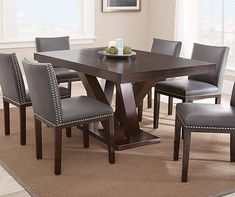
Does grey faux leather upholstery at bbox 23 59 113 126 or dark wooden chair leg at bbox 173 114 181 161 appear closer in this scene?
grey faux leather upholstery at bbox 23 59 113 126

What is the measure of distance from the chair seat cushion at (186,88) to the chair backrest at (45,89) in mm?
1359

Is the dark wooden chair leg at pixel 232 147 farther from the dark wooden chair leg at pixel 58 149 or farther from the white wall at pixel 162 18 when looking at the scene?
the white wall at pixel 162 18

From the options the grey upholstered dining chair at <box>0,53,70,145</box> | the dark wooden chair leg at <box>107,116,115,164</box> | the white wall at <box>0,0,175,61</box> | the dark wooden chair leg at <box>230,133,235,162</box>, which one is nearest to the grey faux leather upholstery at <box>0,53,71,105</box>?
the grey upholstered dining chair at <box>0,53,70,145</box>

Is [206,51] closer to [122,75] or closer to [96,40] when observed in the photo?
[122,75]

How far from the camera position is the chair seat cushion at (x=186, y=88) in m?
3.96

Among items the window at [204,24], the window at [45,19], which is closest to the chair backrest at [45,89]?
the window at [45,19]

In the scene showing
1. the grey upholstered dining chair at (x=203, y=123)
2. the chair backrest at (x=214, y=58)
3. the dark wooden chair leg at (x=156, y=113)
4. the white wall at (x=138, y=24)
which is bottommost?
the dark wooden chair leg at (x=156, y=113)

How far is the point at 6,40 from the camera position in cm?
580

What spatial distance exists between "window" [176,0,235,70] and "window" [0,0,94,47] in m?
1.33

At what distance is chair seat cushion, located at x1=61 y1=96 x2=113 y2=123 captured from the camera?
310 centimetres

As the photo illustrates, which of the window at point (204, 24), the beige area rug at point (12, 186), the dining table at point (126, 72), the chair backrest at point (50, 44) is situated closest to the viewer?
the beige area rug at point (12, 186)

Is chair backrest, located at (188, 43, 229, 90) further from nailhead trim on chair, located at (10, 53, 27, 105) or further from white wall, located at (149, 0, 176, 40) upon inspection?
white wall, located at (149, 0, 176, 40)

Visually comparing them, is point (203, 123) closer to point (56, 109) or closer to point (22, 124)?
point (56, 109)

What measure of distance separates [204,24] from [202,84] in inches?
92.9
